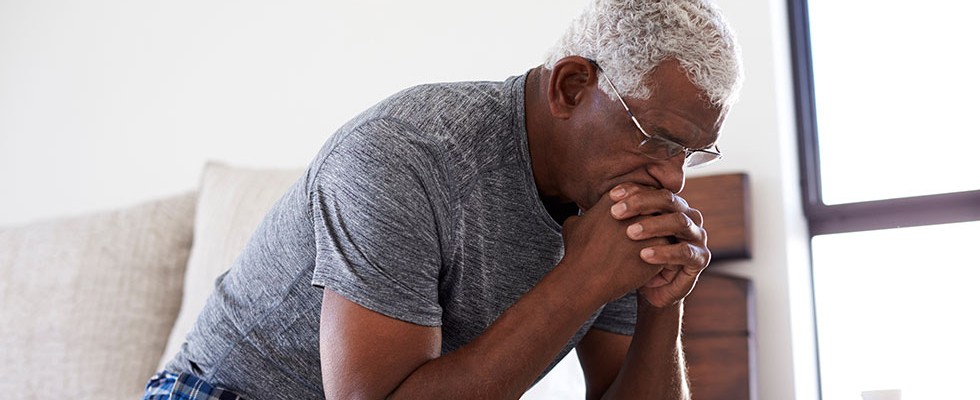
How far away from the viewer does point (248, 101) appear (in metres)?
2.76

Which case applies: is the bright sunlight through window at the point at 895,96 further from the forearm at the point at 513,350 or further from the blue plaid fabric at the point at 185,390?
the blue plaid fabric at the point at 185,390

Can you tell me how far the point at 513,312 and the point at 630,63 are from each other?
1.08ft

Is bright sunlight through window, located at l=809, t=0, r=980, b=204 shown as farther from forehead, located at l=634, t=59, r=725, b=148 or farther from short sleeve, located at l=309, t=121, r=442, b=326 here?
short sleeve, located at l=309, t=121, r=442, b=326

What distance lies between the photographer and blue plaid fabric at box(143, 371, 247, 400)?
1.36 meters

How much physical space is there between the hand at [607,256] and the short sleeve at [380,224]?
17cm

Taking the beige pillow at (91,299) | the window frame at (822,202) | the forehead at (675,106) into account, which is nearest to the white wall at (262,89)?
the window frame at (822,202)

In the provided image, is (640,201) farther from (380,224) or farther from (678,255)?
(380,224)

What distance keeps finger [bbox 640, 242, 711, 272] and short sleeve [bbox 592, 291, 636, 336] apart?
23cm

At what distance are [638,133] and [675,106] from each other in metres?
0.05

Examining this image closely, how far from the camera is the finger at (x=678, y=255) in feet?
4.09

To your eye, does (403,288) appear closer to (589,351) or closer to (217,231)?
(589,351)

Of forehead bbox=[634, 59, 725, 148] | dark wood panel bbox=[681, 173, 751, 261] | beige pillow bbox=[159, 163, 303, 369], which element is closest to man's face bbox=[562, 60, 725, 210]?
forehead bbox=[634, 59, 725, 148]

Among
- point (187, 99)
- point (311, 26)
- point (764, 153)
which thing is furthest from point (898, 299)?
point (187, 99)

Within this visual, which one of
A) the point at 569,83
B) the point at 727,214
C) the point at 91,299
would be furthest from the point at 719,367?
the point at 91,299
